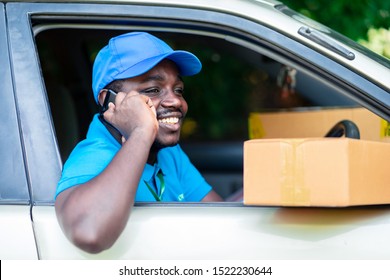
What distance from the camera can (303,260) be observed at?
201 centimetres

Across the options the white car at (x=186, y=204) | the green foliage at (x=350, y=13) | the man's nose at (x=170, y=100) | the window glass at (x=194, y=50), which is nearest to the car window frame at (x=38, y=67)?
the white car at (x=186, y=204)

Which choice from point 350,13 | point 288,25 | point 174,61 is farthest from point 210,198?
point 350,13

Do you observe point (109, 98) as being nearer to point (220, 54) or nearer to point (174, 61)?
point (174, 61)

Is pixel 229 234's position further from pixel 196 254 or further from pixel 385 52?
pixel 385 52

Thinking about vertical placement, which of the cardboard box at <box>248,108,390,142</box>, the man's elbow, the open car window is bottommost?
the man's elbow

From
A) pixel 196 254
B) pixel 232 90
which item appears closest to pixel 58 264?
pixel 196 254

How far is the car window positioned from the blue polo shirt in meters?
0.12

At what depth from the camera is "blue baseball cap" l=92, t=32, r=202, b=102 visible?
2.28 m

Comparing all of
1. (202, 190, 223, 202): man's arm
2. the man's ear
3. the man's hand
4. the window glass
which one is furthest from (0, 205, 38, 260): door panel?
the window glass

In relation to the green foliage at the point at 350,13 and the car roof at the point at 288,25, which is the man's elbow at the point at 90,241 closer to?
the car roof at the point at 288,25

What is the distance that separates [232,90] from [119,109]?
16.5 ft

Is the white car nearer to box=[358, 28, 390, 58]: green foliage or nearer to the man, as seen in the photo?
the man

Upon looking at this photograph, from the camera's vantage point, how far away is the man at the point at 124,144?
1966 millimetres

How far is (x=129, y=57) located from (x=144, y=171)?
0.36 metres
